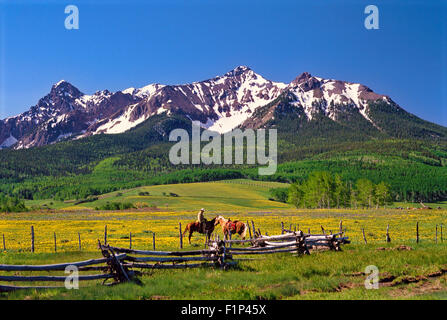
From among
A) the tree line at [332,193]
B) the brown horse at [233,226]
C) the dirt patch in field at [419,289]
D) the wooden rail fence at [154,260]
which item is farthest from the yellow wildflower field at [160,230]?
the tree line at [332,193]

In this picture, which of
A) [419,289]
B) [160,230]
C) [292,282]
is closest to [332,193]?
[160,230]

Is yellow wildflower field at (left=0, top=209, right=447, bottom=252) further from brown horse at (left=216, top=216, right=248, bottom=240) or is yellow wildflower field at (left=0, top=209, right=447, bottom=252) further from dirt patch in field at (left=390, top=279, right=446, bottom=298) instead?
dirt patch in field at (left=390, top=279, right=446, bottom=298)

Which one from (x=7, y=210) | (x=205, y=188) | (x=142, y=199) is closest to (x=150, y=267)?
(x=7, y=210)

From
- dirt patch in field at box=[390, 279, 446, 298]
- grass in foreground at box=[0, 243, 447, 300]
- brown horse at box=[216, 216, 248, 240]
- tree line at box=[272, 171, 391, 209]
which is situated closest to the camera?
grass in foreground at box=[0, 243, 447, 300]

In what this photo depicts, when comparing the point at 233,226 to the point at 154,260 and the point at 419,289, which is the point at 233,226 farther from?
the point at 419,289

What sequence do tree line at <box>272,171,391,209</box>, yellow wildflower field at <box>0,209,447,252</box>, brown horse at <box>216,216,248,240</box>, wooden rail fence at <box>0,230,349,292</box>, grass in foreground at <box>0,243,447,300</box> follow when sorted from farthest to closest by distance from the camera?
tree line at <box>272,171,391,209</box>, yellow wildflower field at <box>0,209,447,252</box>, brown horse at <box>216,216,248,240</box>, wooden rail fence at <box>0,230,349,292</box>, grass in foreground at <box>0,243,447,300</box>

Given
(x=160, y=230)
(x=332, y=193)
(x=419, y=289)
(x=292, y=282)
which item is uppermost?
(x=419, y=289)

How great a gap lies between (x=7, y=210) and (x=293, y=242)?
11960 cm

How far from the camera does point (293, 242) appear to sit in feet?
73.2

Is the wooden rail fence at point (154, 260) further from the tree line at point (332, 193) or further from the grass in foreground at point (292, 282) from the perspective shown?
the tree line at point (332, 193)

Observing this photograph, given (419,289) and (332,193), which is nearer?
(419,289)

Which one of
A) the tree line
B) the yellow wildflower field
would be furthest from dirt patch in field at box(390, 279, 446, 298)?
the tree line

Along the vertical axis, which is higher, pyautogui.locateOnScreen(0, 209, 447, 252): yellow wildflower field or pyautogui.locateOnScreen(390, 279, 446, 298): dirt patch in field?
pyautogui.locateOnScreen(390, 279, 446, 298): dirt patch in field
